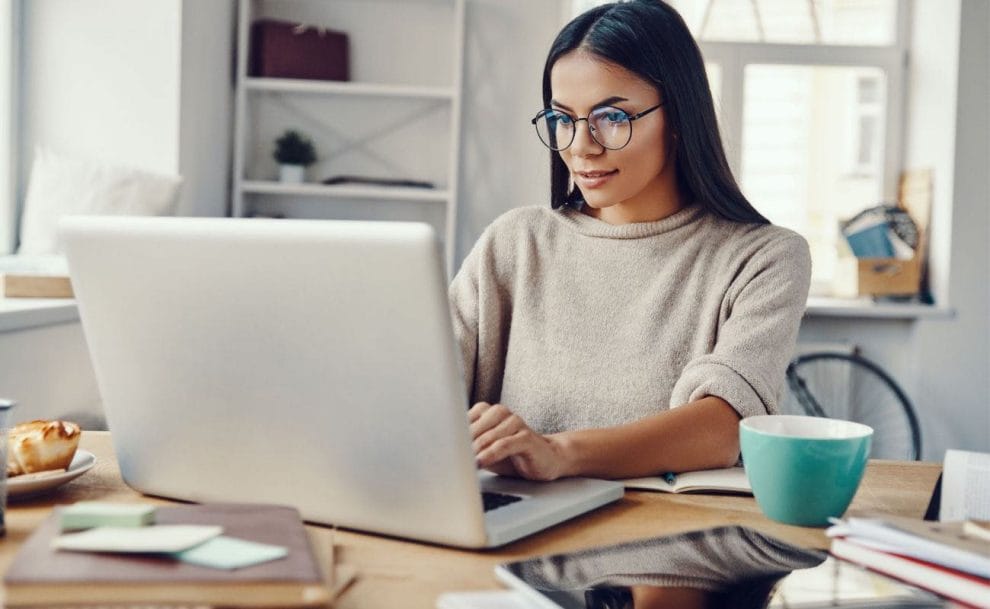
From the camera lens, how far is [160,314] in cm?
88

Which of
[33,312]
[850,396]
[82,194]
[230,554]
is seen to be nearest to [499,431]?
[230,554]

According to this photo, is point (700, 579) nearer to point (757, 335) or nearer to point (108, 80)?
point (757, 335)

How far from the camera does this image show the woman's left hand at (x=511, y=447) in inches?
38.5

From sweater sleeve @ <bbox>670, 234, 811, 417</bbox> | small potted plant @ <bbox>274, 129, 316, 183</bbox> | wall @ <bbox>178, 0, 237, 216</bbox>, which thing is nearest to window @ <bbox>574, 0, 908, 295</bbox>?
small potted plant @ <bbox>274, 129, 316, 183</bbox>

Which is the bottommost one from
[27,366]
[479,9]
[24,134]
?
[27,366]

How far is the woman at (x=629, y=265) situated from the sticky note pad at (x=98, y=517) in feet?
2.24

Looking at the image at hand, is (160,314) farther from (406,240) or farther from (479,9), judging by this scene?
(479,9)

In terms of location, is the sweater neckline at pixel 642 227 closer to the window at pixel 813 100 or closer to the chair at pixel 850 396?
the chair at pixel 850 396

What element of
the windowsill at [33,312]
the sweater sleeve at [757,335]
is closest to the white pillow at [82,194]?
the windowsill at [33,312]

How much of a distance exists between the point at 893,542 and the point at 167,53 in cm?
298

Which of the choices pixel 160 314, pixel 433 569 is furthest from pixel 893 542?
pixel 160 314

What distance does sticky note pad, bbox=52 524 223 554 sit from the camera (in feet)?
2.08

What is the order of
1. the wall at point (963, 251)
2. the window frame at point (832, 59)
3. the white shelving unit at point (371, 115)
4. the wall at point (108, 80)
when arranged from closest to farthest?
the wall at point (108, 80)
the wall at point (963, 251)
the white shelving unit at point (371, 115)
the window frame at point (832, 59)

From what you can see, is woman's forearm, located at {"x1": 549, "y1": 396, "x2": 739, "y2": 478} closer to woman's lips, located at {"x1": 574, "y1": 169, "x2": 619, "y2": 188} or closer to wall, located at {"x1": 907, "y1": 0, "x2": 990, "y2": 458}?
woman's lips, located at {"x1": 574, "y1": 169, "x2": 619, "y2": 188}
